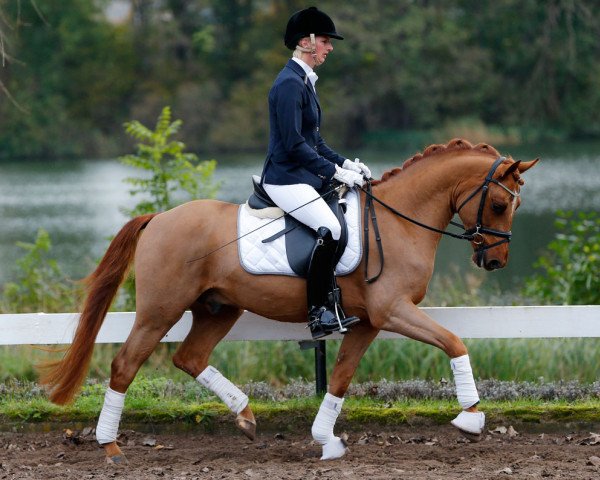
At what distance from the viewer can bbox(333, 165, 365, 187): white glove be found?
6.02m

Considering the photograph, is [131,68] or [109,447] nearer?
[109,447]

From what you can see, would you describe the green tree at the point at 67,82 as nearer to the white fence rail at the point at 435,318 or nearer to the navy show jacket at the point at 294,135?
the white fence rail at the point at 435,318

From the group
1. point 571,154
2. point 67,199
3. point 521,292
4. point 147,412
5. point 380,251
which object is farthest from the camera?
point 571,154

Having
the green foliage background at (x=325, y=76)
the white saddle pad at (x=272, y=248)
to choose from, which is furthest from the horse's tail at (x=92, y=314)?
the green foliage background at (x=325, y=76)

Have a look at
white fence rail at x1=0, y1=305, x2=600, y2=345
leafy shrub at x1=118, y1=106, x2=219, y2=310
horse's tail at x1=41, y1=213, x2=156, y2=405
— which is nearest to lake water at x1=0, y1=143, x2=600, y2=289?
leafy shrub at x1=118, y1=106, x2=219, y2=310

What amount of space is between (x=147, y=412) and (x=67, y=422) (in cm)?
52

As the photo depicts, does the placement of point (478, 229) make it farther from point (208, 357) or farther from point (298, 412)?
point (208, 357)

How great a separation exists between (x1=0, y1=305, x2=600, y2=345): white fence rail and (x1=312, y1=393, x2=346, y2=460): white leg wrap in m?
0.79

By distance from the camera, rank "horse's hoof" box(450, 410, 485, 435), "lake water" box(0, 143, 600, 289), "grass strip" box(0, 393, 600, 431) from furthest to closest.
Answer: "lake water" box(0, 143, 600, 289), "grass strip" box(0, 393, 600, 431), "horse's hoof" box(450, 410, 485, 435)

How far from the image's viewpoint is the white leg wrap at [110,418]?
6.07 m

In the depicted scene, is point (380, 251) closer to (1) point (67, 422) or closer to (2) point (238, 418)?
(2) point (238, 418)

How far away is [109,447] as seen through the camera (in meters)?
6.06

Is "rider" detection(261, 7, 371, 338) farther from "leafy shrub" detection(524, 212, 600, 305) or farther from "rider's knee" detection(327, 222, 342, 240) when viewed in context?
"leafy shrub" detection(524, 212, 600, 305)

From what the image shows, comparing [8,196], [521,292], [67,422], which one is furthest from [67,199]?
[67,422]
